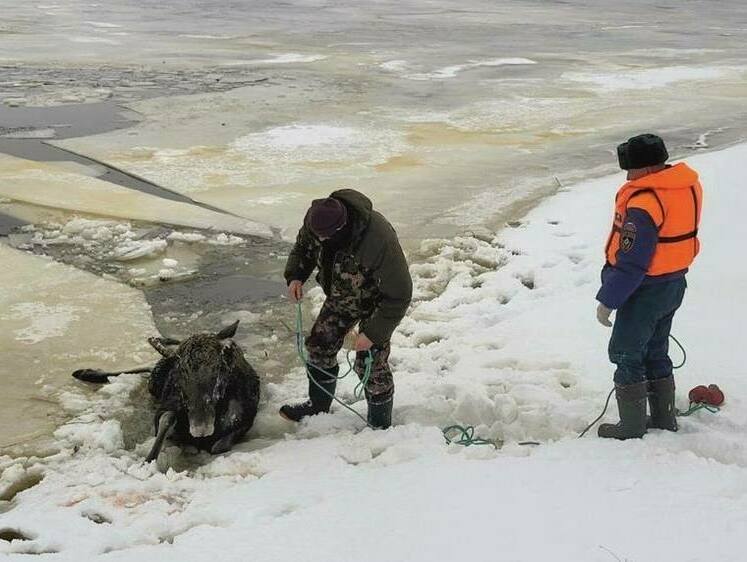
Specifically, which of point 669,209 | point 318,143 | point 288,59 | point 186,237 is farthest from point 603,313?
point 288,59

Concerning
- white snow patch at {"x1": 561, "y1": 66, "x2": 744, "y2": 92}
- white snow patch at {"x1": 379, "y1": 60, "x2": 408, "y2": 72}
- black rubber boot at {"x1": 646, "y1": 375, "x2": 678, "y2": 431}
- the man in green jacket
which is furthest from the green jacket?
white snow patch at {"x1": 379, "y1": 60, "x2": 408, "y2": 72}

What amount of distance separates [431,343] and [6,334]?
127 inches

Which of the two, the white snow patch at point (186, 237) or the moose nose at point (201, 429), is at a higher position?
the white snow patch at point (186, 237)

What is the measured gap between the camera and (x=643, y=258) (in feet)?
11.3

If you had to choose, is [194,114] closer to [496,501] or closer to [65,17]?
[496,501]

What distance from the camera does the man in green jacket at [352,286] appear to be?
3.81 meters

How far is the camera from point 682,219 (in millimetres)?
3482

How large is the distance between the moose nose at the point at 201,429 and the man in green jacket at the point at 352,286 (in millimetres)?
590

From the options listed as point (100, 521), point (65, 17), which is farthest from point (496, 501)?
point (65, 17)

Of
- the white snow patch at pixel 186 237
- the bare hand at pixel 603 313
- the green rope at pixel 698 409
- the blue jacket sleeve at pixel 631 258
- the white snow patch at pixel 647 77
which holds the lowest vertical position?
the green rope at pixel 698 409

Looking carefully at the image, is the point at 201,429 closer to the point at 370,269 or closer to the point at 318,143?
the point at 370,269

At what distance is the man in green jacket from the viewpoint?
3811mm

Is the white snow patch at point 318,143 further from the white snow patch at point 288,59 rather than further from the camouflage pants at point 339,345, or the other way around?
the white snow patch at point 288,59

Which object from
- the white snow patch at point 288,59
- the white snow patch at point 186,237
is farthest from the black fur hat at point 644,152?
the white snow patch at point 288,59
